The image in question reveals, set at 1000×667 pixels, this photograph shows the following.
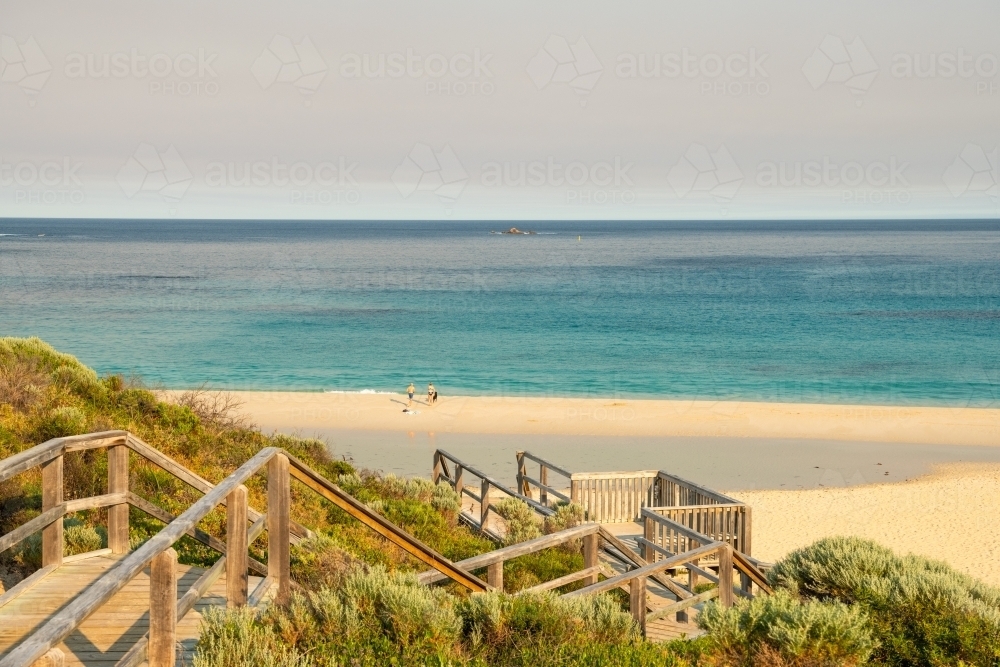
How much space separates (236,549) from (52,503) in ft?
5.68

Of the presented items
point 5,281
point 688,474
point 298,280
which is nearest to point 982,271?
point 298,280

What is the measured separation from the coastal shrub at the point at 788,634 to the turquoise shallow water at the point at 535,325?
2809cm

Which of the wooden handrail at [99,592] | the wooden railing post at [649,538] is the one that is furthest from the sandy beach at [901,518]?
the wooden handrail at [99,592]

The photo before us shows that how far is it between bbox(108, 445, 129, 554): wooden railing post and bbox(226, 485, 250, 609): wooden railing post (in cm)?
158

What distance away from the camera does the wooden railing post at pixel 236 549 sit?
4594mm

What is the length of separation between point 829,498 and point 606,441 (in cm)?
705

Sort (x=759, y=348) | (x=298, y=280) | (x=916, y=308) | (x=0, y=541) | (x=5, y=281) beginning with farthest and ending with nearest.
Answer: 1. (x=298, y=280)
2. (x=5, y=281)
3. (x=916, y=308)
4. (x=759, y=348)
5. (x=0, y=541)

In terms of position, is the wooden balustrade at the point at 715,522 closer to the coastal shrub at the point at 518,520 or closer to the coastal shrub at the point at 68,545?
the coastal shrub at the point at 518,520

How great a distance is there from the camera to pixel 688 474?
2130 centimetres

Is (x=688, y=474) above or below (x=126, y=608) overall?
below

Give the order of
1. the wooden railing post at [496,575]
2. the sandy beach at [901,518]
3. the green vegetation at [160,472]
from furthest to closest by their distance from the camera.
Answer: the sandy beach at [901,518]
the green vegetation at [160,472]
the wooden railing post at [496,575]

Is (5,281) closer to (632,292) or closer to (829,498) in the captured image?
(632,292)

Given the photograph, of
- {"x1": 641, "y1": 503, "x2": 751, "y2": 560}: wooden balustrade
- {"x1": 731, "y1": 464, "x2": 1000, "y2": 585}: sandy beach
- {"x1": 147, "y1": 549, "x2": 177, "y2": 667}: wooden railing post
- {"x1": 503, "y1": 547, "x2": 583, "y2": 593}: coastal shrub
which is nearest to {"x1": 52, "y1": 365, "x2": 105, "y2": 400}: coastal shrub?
{"x1": 503, "y1": 547, "x2": 583, "y2": 593}: coastal shrub

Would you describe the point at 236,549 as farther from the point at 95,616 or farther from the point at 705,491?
the point at 705,491
